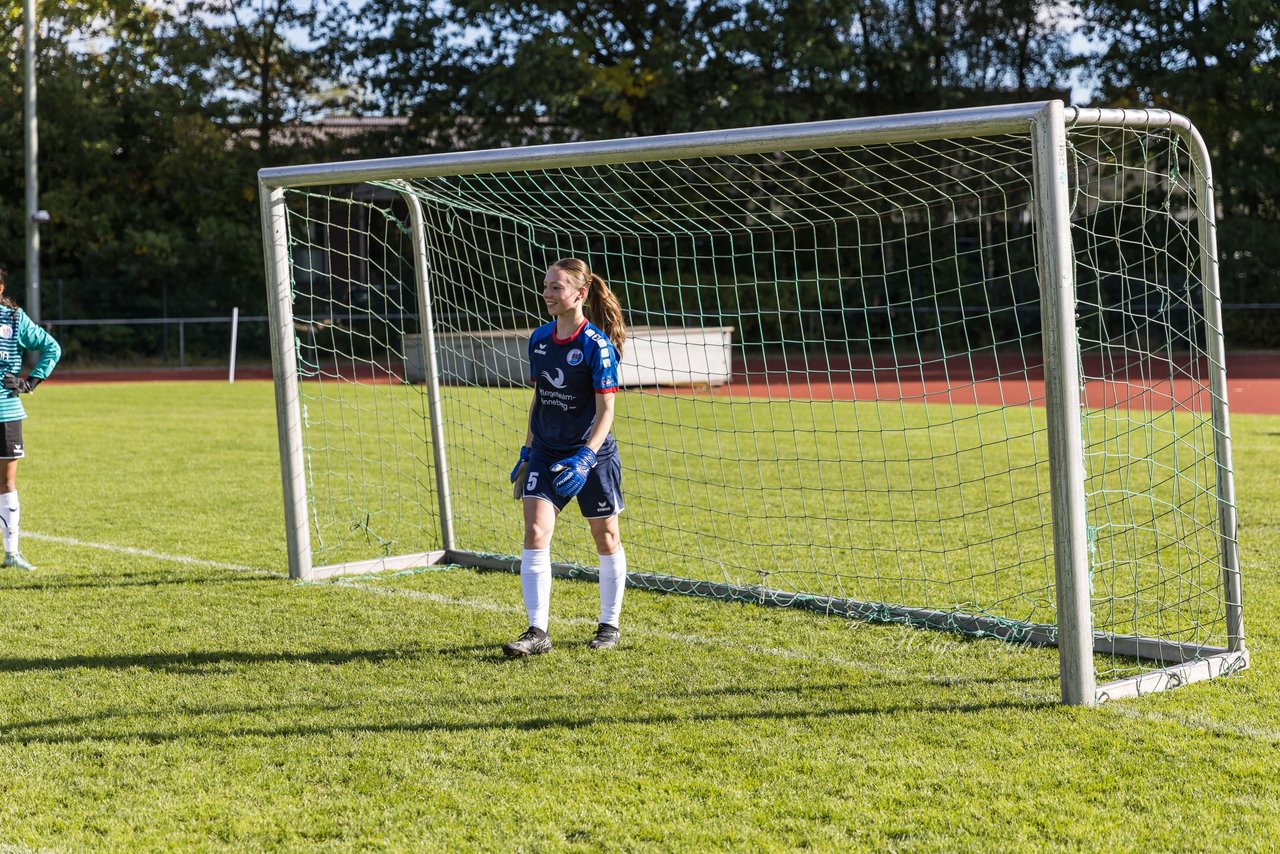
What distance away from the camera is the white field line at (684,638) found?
13.9ft

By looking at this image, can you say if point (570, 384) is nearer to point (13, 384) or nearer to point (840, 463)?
point (13, 384)

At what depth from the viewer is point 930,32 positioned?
99.8 feet

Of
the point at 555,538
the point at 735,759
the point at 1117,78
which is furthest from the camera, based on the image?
the point at 1117,78

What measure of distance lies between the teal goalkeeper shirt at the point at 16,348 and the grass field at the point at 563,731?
97cm

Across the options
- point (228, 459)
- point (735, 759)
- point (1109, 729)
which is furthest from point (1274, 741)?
point (228, 459)

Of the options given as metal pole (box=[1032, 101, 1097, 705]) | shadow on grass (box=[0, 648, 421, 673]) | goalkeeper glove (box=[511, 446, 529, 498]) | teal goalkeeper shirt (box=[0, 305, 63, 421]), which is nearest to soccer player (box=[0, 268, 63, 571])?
teal goalkeeper shirt (box=[0, 305, 63, 421])

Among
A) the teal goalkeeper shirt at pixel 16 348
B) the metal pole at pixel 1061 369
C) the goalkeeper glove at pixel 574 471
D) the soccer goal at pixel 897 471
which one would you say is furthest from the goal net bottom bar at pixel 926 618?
the teal goalkeeper shirt at pixel 16 348

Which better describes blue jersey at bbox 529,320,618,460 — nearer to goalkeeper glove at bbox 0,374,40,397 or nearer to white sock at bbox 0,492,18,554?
goalkeeper glove at bbox 0,374,40,397

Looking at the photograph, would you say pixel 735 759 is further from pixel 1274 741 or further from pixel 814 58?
pixel 814 58

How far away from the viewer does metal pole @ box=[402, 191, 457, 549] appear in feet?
24.5

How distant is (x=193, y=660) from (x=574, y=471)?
5.77 ft

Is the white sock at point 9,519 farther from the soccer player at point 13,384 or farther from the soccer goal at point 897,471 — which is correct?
the soccer goal at point 897,471

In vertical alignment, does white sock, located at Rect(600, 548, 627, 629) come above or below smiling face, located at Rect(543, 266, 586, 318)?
below

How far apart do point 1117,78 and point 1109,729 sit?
28980 mm
